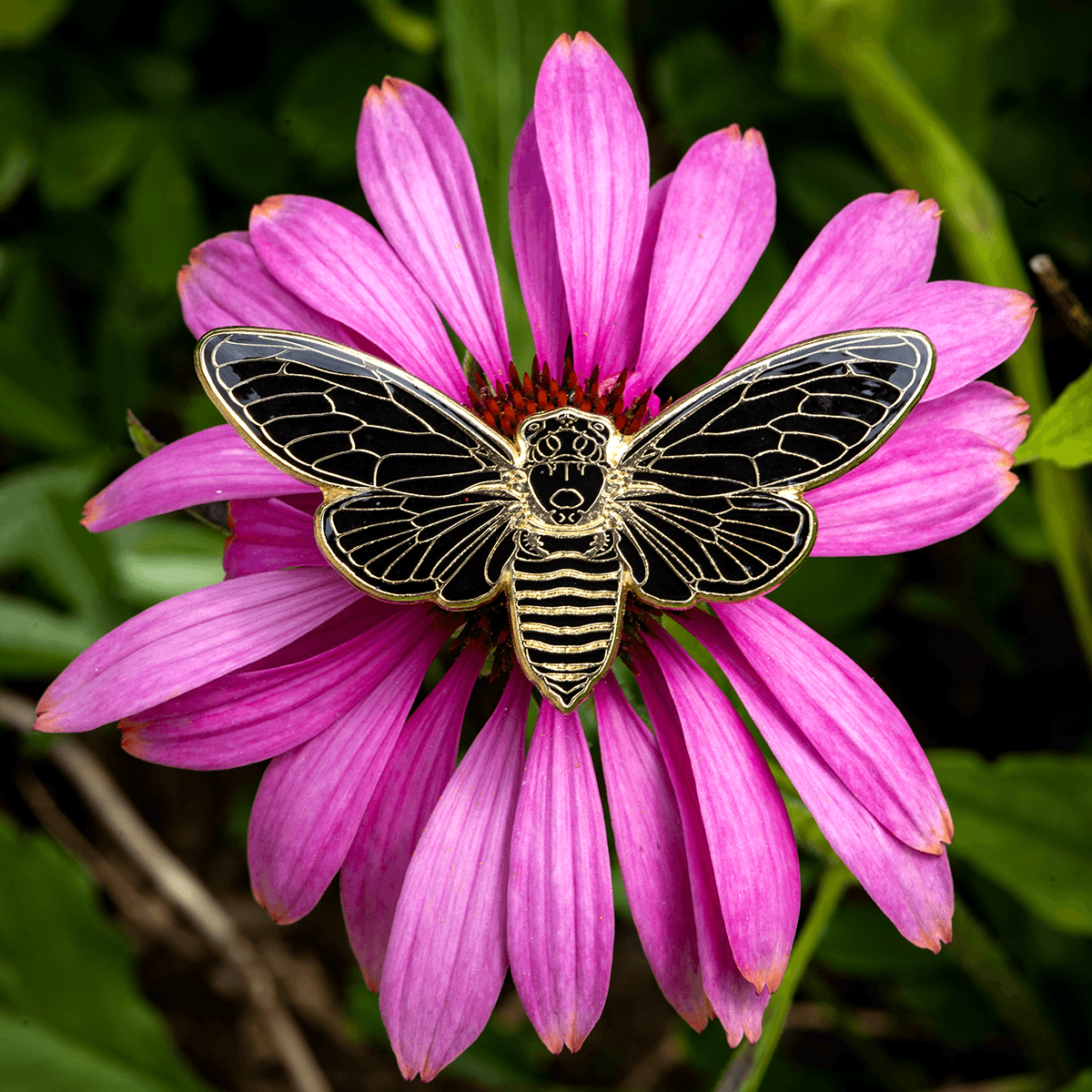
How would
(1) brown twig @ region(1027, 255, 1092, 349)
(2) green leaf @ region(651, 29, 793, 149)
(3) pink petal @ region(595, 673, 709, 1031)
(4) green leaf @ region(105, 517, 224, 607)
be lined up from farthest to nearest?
1. (2) green leaf @ region(651, 29, 793, 149)
2. (4) green leaf @ region(105, 517, 224, 607)
3. (1) brown twig @ region(1027, 255, 1092, 349)
4. (3) pink petal @ region(595, 673, 709, 1031)

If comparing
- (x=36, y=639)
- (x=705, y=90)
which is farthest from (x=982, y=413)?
(x=36, y=639)

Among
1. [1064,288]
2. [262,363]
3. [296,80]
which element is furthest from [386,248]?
[296,80]

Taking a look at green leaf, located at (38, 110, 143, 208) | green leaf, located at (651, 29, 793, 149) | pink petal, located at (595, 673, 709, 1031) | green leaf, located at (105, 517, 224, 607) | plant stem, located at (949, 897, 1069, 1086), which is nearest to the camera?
pink petal, located at (595, 673, 709, 1031)

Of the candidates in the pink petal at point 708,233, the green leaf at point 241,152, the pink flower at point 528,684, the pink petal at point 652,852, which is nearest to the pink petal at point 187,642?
the pink flower at point 528,684

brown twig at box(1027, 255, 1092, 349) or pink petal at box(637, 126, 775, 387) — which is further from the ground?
pink petal at box(637, 126, 775, 387)

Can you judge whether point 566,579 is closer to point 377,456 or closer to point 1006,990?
point 377,456

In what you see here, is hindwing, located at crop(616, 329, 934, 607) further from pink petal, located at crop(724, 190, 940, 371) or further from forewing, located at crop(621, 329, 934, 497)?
pink petal, located at crop(724, 190, 940, 371)

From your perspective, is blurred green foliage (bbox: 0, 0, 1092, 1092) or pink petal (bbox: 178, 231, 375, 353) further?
blurred green foliage (bbox: 0, 0, 1092, 1092)

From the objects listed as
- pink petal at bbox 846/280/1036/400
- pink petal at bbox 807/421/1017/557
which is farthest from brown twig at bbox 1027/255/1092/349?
pink petal at bbox 807/421/1017/557
